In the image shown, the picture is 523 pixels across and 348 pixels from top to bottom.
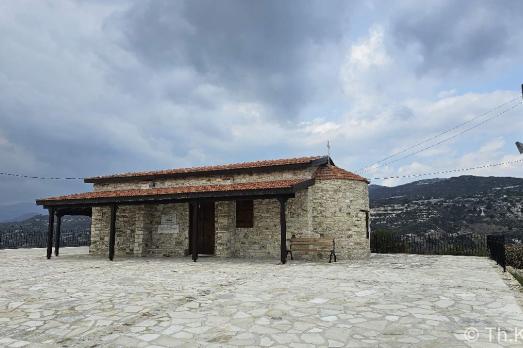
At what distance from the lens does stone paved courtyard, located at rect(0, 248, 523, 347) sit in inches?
162

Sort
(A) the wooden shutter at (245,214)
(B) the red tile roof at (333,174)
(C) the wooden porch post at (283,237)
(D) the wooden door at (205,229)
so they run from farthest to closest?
(D) the wooden door at (205,229)
(A) the wooden shutter at (245,214)
(B) the red tile roof at (333,174)
(C) the wooden porch post at (283,237)

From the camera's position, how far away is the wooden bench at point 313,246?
11977 millimetres

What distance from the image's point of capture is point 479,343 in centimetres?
384

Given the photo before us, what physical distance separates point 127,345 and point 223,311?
1704mm

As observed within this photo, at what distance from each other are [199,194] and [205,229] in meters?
2.83

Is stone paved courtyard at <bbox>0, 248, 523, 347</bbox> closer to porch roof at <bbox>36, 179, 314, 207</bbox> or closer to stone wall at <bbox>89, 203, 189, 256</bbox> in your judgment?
porch roof at <bbox>36, 179, 314, 207</bbox>

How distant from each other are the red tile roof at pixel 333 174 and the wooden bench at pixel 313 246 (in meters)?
2.35

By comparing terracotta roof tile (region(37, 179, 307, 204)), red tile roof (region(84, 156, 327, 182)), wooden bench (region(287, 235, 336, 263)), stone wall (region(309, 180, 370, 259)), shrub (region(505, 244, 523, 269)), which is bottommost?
shrub (region(505, 244, 523, 269))

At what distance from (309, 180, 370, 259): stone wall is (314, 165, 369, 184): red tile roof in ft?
0.51

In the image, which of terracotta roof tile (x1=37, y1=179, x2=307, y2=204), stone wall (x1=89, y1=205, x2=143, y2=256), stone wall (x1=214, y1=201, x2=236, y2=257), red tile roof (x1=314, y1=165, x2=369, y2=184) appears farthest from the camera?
stone wall (x1=89, y1=205, x2=143, y2=256)

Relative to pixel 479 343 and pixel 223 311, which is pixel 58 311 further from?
pixel 479 343

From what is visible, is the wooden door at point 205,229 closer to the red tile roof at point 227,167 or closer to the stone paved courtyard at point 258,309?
the red tile roof at point 227,167

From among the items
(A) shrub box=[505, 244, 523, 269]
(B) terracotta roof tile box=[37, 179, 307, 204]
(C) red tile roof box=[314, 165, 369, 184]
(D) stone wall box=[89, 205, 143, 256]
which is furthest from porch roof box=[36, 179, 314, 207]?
(A) shrub box=[505, 244, 523, 269]

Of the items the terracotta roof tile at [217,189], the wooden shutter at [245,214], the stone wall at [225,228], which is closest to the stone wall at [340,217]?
the terracotta roof tile at [217,189]
